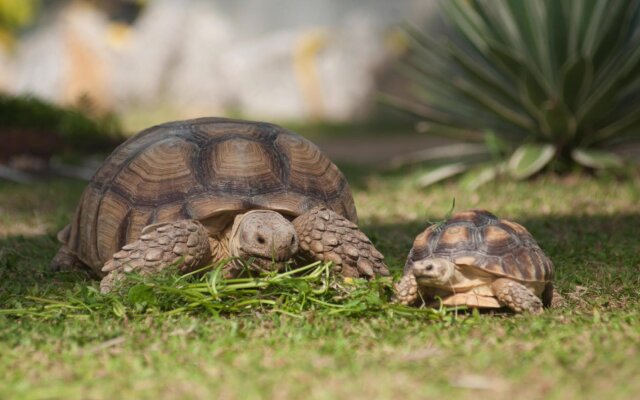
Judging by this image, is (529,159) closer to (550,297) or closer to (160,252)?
(550,297)

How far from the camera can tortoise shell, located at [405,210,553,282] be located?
8.93 ft

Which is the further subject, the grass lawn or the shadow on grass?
the shadow on grass

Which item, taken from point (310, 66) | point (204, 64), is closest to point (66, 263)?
point (310, 66)

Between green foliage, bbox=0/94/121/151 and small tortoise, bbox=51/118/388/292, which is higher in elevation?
green foliage, bbox=0/94/121/151

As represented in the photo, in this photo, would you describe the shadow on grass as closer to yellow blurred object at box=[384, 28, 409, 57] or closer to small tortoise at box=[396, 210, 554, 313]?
small tortoise at box=[396, 210, 554, 313]

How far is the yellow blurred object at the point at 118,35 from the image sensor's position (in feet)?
47.1

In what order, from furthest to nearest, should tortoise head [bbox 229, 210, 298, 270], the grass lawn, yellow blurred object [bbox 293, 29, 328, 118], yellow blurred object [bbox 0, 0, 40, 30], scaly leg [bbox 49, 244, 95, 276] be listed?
1. yellow blurred object [bbox 0, 0, 40, 30]
2. yellow blurred object [bbox 293, 29, 328, 118]
3. scaly leg [bbox 49, 244, 95, 276]
4. tortoise head [bbox 229, 210, 298, 270]
5. the grass lawn

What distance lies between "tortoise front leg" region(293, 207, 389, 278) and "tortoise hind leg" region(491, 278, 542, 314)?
1.63ft

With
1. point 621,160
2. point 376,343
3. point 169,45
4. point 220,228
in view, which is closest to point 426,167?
point 621,160

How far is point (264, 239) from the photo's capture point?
287 cm

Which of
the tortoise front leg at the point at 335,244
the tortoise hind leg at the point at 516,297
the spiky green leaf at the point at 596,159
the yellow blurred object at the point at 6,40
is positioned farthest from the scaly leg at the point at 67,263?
the yellow blurred object at the point at 6,40

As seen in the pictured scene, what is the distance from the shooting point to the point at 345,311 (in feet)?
8.88

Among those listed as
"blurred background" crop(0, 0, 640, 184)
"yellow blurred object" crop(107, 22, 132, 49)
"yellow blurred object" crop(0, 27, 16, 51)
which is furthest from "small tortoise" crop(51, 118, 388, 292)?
"yellow blurred object" crop(0, 27, 16, 51)

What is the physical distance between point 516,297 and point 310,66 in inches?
448
